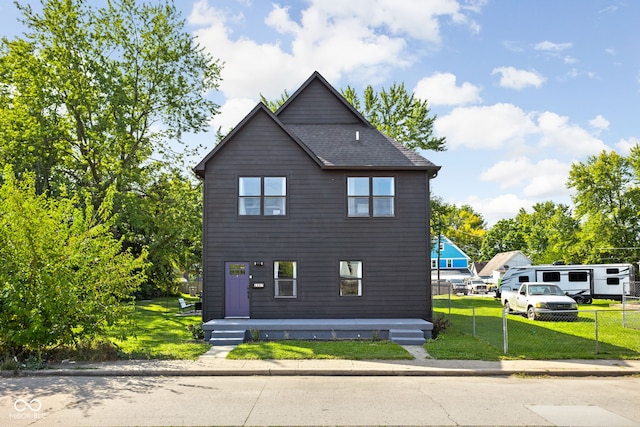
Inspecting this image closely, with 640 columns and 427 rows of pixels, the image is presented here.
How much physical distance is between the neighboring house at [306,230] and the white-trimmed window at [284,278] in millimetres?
36

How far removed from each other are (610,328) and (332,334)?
11.4 metres

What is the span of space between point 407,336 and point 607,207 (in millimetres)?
42964

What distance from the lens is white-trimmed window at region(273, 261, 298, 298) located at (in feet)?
60.4

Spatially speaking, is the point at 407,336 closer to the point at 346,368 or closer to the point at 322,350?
the point at 322,350

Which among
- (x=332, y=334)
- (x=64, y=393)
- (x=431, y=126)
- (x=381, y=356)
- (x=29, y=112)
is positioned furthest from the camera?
(x=431, y=126)

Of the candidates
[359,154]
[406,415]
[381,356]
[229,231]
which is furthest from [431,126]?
[406,415]

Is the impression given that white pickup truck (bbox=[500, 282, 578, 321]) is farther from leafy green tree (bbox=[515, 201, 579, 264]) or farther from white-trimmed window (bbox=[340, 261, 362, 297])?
leafy green tree (bbox=[515, 201, 579, 264])

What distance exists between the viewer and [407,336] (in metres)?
16.2

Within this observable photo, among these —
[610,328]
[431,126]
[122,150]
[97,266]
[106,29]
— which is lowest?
[610,328]

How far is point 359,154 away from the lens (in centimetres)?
1927

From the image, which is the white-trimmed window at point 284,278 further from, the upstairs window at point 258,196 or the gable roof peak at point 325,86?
the gable roof peak at point 325,86

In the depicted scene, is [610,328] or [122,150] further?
[122,150]

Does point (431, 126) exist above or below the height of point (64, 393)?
above

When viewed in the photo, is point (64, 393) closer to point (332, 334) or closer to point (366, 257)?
point (332, 334)
